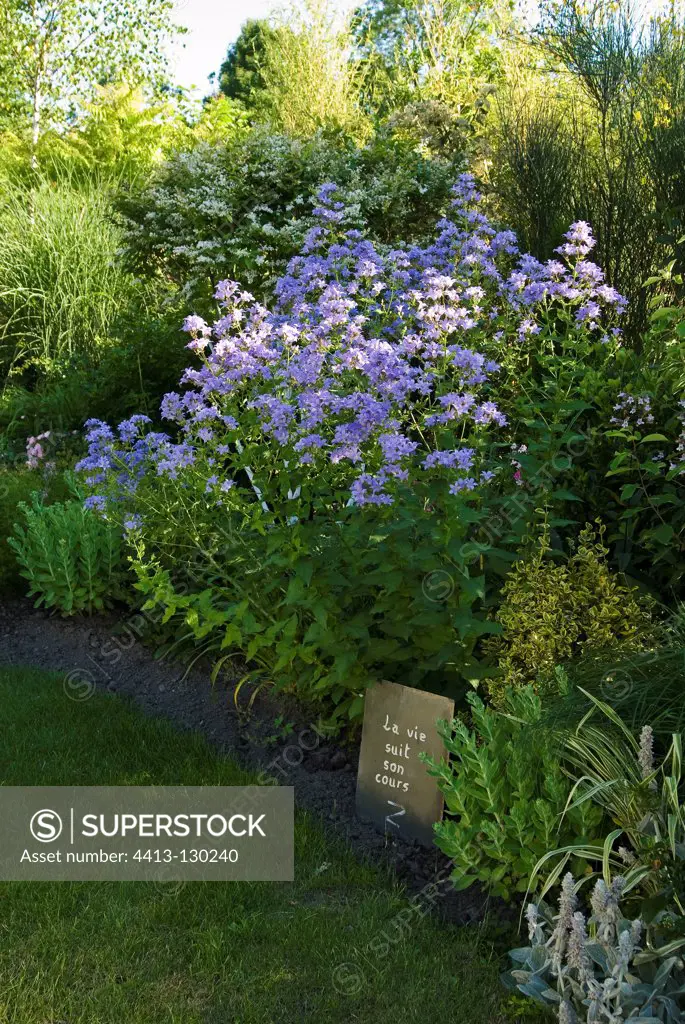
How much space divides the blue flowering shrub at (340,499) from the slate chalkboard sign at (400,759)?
115 mm

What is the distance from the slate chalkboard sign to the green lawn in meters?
0.20

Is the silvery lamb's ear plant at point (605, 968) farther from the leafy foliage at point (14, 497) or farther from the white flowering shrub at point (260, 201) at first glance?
the white flowering shrub at point (260, 201)

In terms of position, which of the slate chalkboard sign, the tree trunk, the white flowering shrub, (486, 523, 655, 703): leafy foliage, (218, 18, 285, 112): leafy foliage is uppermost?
(218, 18, 285, 112): leafy foliage

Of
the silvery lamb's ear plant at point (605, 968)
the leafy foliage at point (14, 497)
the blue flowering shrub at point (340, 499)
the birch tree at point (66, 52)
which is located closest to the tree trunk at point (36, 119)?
the birch tree at point (66, 52)

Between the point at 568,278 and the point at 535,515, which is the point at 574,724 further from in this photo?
the point at 568,278

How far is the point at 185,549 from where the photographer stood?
172 inches

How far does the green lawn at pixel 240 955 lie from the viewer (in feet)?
7.72

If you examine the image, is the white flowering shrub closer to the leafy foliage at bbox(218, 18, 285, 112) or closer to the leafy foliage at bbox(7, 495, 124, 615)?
the leafy foliage at bbox(7, 495, 124, 615)

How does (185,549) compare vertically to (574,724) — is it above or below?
above

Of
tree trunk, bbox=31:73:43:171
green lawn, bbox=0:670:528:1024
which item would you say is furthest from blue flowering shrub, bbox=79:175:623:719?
tree trunk, bbox=31:73:43:171

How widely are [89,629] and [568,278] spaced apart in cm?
267

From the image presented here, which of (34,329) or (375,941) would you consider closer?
(375,941)

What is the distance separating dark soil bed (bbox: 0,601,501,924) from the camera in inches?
118

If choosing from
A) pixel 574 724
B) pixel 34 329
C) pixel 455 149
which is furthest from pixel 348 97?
pixel 574 724
